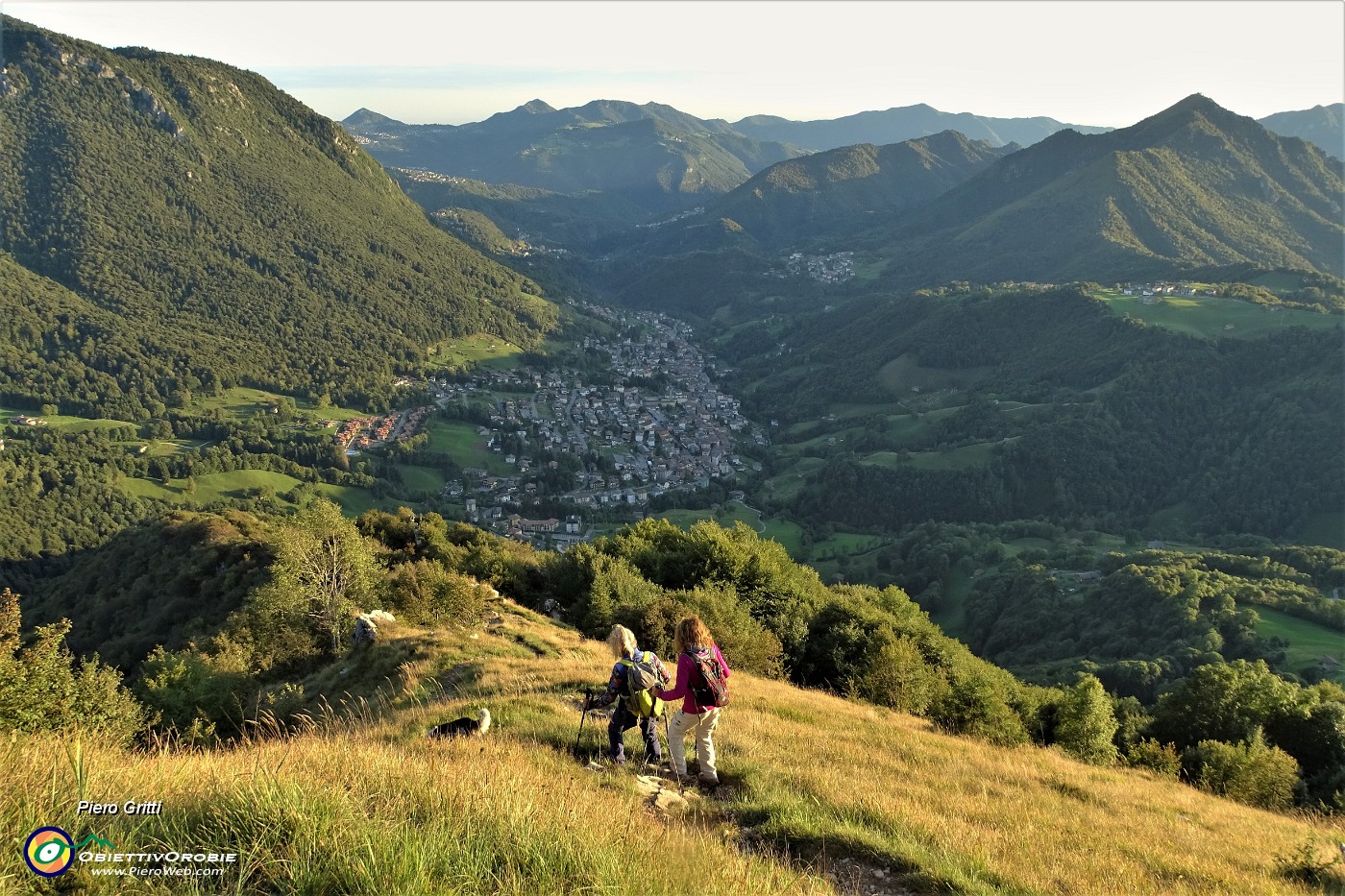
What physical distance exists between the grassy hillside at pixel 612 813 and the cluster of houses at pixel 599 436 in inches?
3536

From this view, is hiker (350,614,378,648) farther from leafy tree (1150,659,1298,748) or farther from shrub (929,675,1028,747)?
leafy tree (1150,659,1298,748)

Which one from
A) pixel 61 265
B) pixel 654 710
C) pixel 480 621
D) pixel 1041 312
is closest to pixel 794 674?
pixel 480 621

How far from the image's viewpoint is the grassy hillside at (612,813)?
3930mm

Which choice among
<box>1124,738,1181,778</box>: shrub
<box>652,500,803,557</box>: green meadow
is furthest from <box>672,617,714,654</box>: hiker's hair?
<box>652,500,803,557</box>: green meadow

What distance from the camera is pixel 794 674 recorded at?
25.6 meters

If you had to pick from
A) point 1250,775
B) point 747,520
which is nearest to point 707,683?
point 1250,775

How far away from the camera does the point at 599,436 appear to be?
157 m

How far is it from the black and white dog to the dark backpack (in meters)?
3.19

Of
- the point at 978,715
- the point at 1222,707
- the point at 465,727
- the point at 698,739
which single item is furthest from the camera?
the point at 1222,707

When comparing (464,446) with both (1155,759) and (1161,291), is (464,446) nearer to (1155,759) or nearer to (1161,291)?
(1155,759)

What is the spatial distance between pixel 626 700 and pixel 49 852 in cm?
610

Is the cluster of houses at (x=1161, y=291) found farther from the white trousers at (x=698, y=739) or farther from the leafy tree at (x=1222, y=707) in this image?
the white trousers at (x=698, y=739)

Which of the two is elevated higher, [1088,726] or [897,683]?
[897,683]

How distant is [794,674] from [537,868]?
23142 mm
